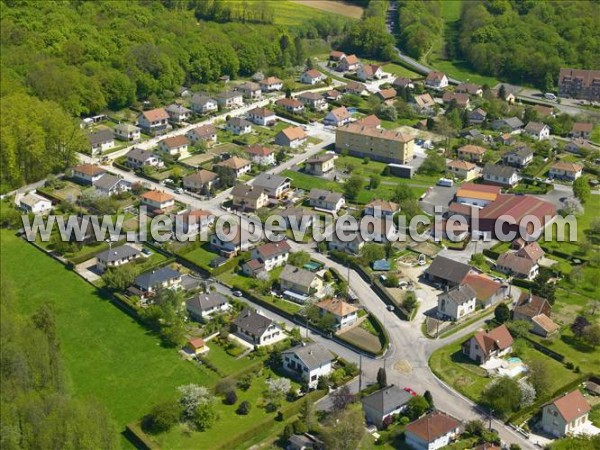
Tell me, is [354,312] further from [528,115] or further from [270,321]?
[528,115]

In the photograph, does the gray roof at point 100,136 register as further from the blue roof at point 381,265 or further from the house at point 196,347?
the house at point 196,347

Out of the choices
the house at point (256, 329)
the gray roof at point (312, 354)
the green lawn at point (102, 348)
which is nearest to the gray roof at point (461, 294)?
the gray roof at point (312, 354)

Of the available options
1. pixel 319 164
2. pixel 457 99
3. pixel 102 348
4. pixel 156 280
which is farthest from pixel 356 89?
pixel 102 348

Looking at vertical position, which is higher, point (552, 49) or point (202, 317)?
point (552, 49)

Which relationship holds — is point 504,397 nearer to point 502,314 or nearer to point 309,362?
point 502,314

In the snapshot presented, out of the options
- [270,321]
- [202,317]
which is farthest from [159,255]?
[270,321]

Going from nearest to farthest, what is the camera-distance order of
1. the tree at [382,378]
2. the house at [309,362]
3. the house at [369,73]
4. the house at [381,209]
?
the tree at [382,378]
the house at [309,362]
the house at [381,209]
the house at [369,73]
